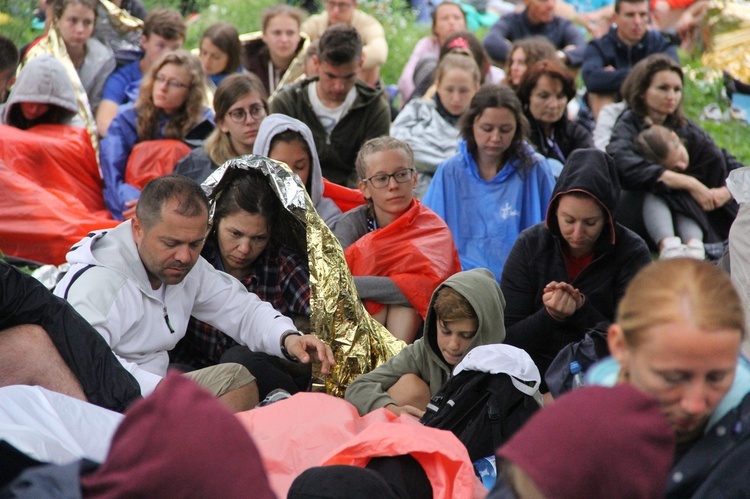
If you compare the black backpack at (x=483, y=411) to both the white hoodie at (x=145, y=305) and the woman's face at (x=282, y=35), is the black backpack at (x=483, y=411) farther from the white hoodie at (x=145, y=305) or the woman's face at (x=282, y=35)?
the woman's face at (x=282, y=35)

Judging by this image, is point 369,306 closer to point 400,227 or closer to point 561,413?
point 400,227

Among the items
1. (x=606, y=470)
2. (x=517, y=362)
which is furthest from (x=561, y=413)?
(x=517, y=362)

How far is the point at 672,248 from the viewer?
575 cm

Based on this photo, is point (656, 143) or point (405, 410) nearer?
point (405, 410)

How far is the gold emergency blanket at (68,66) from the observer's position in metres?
6.63

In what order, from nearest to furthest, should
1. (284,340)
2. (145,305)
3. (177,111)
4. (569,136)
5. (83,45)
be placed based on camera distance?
(145,305)
(284,340)
(177,111)
(569,136)
(83,45)

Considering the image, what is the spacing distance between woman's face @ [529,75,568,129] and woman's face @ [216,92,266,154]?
5.69ft

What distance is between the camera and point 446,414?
11.7ft

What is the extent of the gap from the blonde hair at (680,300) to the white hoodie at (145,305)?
214cm

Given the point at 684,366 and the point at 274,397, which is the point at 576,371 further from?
the point at 684,366

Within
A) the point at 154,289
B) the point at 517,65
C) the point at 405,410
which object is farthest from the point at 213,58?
the point at 405,410

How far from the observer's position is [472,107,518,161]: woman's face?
5.45m

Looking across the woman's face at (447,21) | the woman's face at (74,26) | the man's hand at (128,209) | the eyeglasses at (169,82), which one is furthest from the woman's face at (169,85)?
the woman's face at (447,21)

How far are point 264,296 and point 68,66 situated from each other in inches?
133
